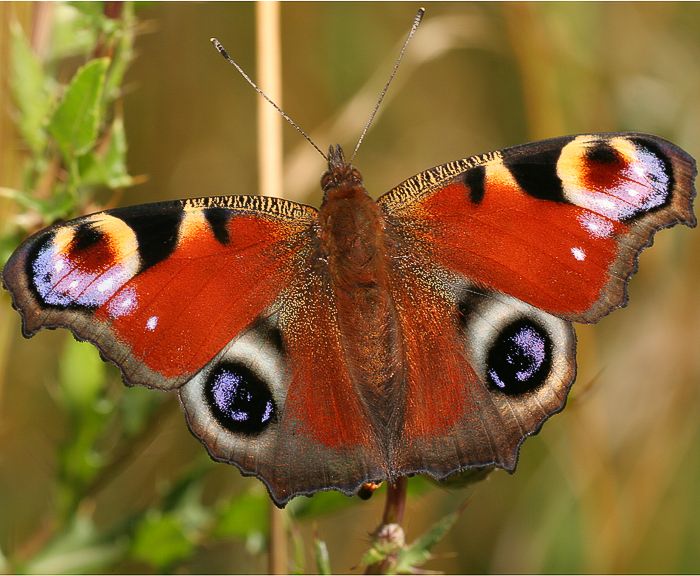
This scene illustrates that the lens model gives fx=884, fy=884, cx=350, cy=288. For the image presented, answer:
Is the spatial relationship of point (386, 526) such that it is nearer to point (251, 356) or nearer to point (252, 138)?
point (251, 356)

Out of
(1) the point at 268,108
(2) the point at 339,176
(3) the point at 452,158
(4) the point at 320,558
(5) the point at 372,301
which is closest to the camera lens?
(4) the point at 320,558

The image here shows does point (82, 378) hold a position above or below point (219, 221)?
below

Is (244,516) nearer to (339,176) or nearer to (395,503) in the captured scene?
(395,503)

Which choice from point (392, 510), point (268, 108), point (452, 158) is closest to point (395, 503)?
point (392, 510)

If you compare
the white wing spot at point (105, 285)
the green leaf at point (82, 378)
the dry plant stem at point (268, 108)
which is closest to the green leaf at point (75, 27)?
the dry plant stem at point (268, 108)

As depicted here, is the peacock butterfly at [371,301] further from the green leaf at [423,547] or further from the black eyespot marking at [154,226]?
the green leaf at [423,547]

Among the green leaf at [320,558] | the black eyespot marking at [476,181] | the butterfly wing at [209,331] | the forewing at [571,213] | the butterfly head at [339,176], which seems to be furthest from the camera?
the butterfly head at [339,176]

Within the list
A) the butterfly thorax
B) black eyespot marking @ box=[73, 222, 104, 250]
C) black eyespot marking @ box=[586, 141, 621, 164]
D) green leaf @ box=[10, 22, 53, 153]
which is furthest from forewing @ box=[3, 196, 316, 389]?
black eyespot marking @ box=[586, 141, 621, 164]
